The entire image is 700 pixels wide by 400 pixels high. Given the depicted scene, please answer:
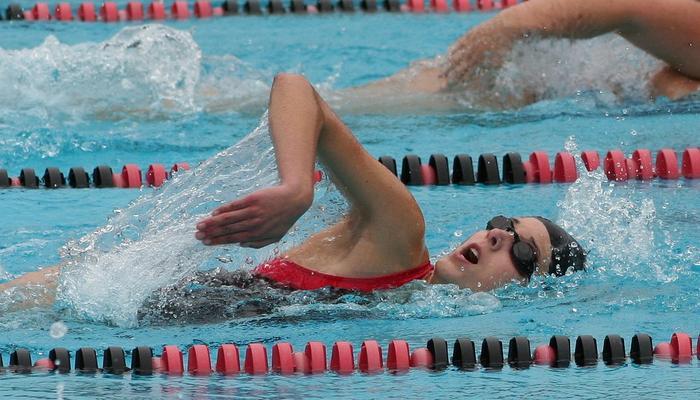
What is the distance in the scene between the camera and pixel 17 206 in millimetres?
4953

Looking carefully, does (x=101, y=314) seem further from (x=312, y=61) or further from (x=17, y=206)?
(x=312, y=61)

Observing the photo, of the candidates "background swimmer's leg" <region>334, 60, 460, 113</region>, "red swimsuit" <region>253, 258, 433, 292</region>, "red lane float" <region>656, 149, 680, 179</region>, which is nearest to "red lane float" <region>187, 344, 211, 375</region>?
"red swimsuit" <region>253, 258, 433, 292</region>

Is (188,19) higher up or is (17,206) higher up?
(188,19)

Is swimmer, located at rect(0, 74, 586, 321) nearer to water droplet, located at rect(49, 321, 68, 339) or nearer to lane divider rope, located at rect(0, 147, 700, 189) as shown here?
water droplet, located at rect(49, 321, 68, 339)

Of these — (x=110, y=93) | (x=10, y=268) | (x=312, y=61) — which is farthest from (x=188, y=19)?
(x=10, y=268)

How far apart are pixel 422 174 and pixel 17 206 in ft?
4.86

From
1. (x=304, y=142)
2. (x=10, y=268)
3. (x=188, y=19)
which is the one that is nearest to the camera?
(x=304, y=142)

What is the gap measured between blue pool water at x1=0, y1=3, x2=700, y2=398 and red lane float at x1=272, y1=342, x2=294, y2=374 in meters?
0.07

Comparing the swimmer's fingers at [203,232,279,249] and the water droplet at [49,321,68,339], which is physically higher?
the swimmer's fingers at [203,232,279,249]

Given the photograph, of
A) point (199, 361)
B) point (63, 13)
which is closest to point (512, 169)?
point (199, 361)

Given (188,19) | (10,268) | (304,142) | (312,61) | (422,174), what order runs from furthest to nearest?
(188,19) < (312,61) < (422,174) < (10,268) < (304,142)

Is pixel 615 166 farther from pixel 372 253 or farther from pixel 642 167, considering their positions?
pixel 372 253

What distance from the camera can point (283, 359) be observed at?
130 inches

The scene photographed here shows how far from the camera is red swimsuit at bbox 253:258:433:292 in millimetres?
3656
